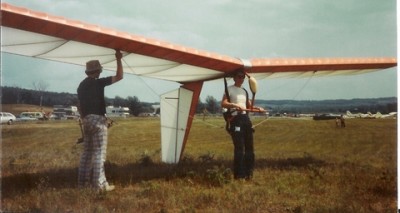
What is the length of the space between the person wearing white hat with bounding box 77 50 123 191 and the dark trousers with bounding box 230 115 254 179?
1.99 m

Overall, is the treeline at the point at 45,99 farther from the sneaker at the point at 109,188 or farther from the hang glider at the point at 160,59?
the sneaker at the point at 109,188

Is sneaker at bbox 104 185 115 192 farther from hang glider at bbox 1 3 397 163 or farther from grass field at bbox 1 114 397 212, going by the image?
hang glider at bbox 1 3 397 163

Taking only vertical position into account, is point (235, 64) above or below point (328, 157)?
above

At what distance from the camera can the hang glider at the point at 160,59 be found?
416 centimetres

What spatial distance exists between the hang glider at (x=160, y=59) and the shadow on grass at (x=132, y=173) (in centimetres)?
81

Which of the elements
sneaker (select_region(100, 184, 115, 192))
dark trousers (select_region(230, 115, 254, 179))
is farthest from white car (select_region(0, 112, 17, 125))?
dark trousers (select_region(230, 115, 254, 179))

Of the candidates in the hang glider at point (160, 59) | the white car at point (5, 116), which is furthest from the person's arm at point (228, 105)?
the white car at point (5, 116)

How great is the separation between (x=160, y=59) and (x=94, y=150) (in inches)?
74.8

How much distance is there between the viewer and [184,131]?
792cm

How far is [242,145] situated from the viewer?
565cm

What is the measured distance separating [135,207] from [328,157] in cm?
619

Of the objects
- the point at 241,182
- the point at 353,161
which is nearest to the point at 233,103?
the point at 241,182

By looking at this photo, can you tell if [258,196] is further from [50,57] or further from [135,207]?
[50,57]

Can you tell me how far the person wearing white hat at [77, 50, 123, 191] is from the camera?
4.68 meters
